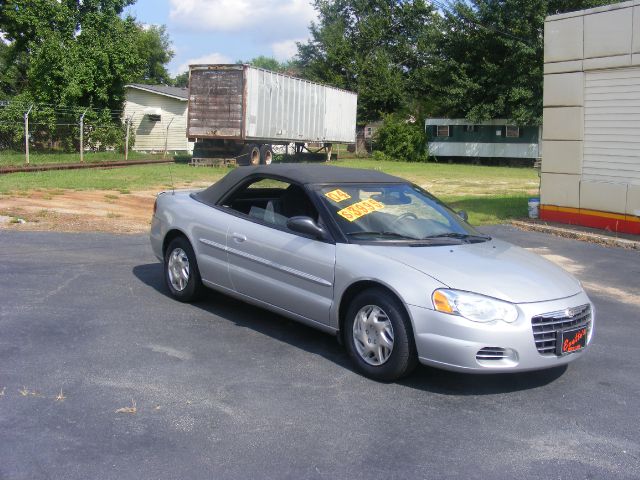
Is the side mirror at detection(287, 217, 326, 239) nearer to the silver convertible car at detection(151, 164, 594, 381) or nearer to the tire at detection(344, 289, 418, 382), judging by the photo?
the silver convertible car at detection(151, 164, 594, 381)

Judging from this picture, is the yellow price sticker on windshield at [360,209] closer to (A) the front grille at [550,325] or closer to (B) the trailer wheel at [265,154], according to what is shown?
(A) the front grille at [550,325]

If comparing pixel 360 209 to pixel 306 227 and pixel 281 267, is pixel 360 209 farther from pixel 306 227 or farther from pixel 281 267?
pixel 281 267

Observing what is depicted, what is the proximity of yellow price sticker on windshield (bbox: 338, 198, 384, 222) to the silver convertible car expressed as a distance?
1 centimetres

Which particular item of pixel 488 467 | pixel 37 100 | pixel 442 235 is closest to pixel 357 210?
pixel 442 235

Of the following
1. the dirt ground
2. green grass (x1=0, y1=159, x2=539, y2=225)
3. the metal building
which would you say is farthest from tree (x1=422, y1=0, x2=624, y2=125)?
the dirt ground

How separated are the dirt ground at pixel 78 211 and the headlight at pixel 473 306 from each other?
→ 7585mm

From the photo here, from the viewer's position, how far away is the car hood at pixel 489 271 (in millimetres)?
4887

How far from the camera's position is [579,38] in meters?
13.1

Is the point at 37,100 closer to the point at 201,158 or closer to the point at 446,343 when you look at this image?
the point at 201,158

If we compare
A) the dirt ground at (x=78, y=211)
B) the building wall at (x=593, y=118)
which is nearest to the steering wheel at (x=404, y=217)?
the dirt ground at (x=78, y=211)

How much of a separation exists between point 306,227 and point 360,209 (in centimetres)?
57

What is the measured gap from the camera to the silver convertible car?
477 centimetres

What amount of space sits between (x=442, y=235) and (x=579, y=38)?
8823mm

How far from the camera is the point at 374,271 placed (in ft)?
16.8
